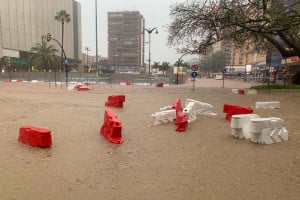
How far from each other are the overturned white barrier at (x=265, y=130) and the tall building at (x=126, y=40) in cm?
8337

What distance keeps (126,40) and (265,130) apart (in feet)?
333

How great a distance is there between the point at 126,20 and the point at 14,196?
9738 centimetres

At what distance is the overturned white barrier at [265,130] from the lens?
671cm

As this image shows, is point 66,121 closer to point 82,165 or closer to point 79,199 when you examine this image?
point 82,165

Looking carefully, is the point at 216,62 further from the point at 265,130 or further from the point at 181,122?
the point at 265,130

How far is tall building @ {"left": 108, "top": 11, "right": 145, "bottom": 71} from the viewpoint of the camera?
97.8 meters

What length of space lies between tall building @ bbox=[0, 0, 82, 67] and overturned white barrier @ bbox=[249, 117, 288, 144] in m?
93.9

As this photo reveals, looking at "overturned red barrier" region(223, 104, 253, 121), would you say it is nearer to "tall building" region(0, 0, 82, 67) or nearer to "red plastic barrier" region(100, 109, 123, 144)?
"red plastic barrier" region(100, 109, 123, 144)

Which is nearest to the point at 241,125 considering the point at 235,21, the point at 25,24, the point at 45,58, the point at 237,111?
the point at 237,111

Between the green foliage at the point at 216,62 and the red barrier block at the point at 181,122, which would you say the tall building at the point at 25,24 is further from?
the red barrier block at the point at 181,122

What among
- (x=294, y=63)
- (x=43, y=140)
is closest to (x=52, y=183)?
(x=43, y=140)

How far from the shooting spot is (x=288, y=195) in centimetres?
427

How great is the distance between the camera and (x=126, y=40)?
10569 centimetres

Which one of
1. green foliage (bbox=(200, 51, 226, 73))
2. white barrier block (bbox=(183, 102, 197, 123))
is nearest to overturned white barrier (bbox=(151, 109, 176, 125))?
white barrier block (bbox=(183, 102, 197, 123))
